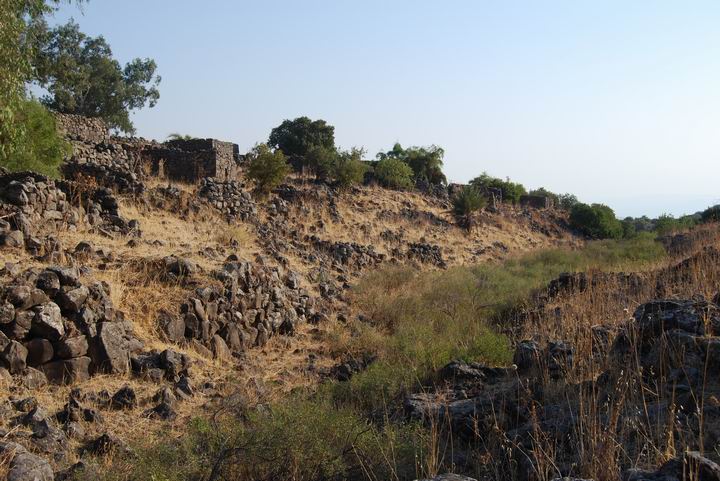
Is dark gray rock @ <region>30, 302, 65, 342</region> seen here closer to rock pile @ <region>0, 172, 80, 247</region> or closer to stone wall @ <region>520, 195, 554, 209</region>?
rock pile @ <region>0, 172, 80, 247</region>

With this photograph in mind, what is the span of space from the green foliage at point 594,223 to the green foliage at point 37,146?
28.2 m

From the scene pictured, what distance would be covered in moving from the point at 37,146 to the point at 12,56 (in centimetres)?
418

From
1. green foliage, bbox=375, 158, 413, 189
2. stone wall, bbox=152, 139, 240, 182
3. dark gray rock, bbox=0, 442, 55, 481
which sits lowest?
dark gray rock, bbox=0, 442, 55, 481

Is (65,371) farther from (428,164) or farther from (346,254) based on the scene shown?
(428,164)

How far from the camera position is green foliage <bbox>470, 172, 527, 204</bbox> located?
3806 cm

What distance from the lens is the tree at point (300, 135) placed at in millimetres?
33125

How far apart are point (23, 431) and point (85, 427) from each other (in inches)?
28.0

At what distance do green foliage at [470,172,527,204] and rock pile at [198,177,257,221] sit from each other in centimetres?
2195

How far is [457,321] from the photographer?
11.4 m

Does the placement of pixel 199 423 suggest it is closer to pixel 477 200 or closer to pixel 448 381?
pixel 448 381

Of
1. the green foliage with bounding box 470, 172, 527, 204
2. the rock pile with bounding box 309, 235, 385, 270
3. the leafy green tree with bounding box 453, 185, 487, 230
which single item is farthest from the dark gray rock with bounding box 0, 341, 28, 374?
the green foliage with bounding box 470, 172, 527, 204

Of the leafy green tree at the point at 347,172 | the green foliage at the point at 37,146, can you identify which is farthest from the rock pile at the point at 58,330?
the leafy green tree at the point at 347,172

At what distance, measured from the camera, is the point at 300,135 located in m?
33.8

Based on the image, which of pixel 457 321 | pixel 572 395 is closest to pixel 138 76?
pixel 457 321
